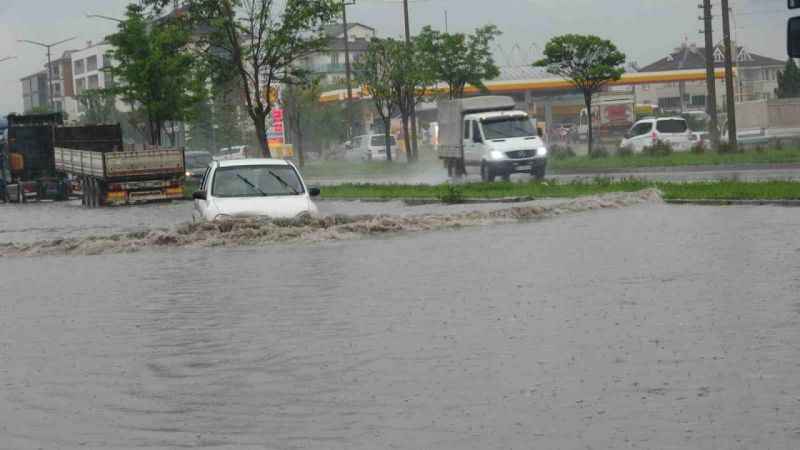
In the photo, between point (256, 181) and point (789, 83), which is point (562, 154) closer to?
point (789, 83)

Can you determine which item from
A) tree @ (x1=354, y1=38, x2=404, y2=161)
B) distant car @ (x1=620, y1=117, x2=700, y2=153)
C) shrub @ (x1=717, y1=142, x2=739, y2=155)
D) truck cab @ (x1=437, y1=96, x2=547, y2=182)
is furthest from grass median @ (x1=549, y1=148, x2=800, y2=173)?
tree @ (x1=354, y1=38, x2=404, y2=161)

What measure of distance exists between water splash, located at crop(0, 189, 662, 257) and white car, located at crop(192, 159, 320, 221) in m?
0.17

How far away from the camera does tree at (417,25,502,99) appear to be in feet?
223

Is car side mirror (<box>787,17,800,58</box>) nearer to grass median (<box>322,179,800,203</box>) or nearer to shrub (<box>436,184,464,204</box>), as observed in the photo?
grass median (<box>322,179,800,203</box>)

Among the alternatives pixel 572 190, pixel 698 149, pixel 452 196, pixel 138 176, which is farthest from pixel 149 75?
pixel 572 190

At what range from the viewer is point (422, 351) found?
11305mm

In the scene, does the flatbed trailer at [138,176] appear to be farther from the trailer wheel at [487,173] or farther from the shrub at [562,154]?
the shrub at [562,154]

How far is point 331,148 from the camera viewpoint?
115 m

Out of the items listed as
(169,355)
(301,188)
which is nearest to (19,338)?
(169,355)

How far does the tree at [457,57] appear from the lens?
68.0 meters

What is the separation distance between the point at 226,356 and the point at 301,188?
13066 mm

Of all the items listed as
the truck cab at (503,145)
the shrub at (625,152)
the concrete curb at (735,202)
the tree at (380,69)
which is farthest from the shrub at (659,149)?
the concrete curb at (735,202)

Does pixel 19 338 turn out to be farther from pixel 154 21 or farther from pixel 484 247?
pixel 154 21

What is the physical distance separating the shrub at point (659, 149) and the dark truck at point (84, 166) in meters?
17.8
